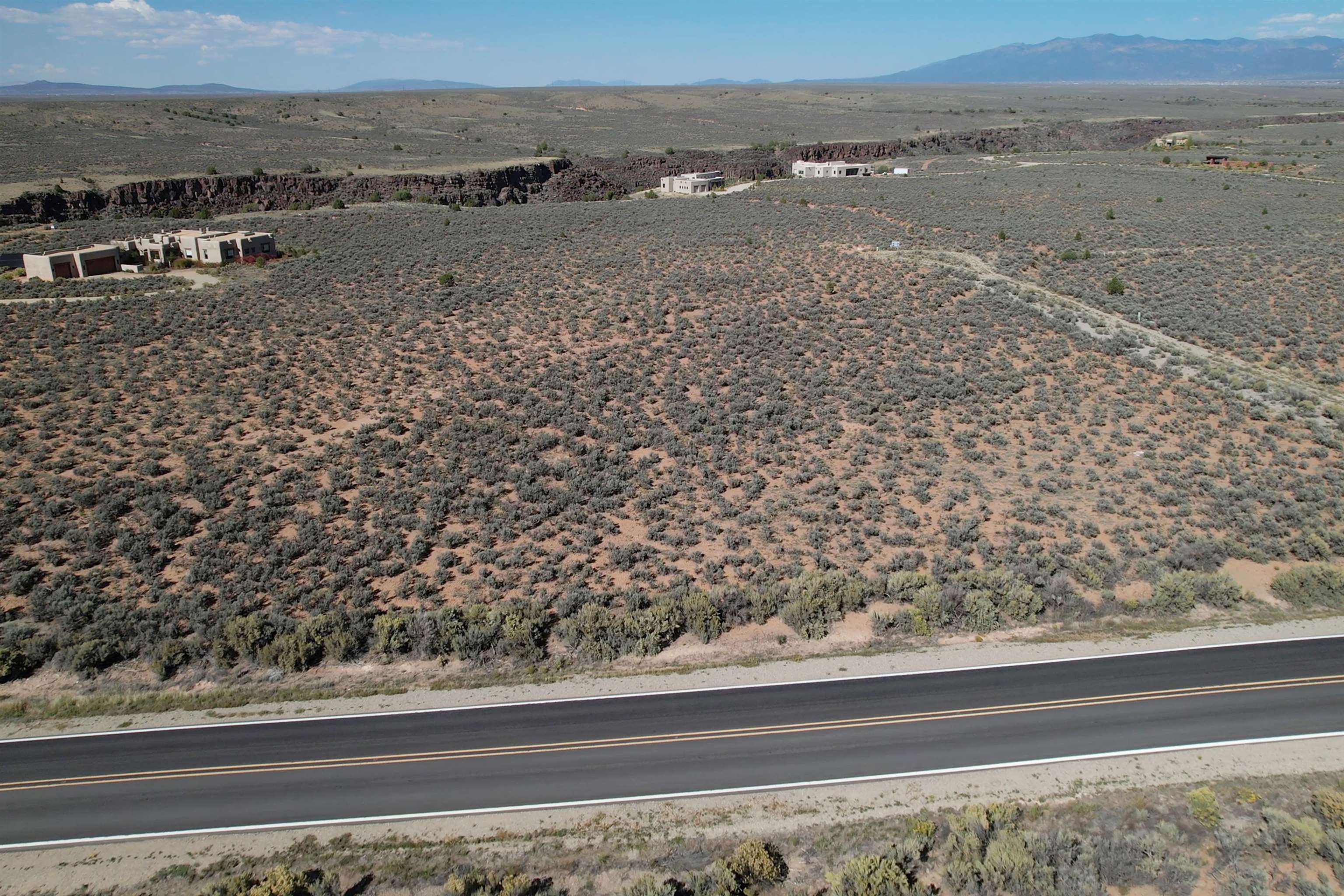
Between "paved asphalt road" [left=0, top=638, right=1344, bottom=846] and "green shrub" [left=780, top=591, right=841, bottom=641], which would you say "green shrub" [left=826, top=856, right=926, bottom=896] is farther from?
"green shrub" [left=780, top=591, right=841, bottom=641]

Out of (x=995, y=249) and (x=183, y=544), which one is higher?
(x=995, y=249)

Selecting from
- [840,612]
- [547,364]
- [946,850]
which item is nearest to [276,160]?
[547,364]

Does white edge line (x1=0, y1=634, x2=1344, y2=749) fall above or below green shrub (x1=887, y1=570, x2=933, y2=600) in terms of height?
below

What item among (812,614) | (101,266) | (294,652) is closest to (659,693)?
(812,614)

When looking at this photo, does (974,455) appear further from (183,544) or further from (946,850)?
(183,544)

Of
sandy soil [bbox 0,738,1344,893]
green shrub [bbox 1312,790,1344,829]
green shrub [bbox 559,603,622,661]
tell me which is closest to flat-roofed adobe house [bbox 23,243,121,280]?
sandy soil [bbox 0,738,1344,893]

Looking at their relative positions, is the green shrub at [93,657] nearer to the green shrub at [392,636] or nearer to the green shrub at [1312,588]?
the green shrub at [392,636]

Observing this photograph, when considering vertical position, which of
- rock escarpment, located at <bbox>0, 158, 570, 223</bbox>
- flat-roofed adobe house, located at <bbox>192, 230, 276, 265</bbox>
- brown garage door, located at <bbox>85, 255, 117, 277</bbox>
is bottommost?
brown garage door, located at <bbox>85, 255, 117, 277</bbox>
